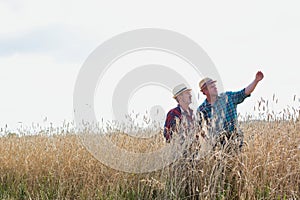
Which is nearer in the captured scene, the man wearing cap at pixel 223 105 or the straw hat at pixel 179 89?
the man wearing cap at pixel 223 105

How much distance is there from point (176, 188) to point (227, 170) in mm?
598

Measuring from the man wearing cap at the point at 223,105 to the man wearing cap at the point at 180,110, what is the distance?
15 cm

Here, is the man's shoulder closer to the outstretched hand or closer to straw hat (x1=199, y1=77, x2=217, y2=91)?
straw hat (x1=199, y1=77, x2=217, y2=91)

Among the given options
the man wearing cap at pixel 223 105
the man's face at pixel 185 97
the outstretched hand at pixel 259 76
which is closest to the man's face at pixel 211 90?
the man wearing cap at pixel 223 105

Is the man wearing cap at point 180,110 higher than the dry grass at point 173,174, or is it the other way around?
the man wearing cap at point 180,110

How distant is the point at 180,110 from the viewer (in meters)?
4.53

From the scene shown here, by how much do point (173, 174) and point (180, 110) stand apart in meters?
0.83

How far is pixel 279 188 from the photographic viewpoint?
152 inches

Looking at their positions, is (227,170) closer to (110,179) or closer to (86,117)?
(110,179)

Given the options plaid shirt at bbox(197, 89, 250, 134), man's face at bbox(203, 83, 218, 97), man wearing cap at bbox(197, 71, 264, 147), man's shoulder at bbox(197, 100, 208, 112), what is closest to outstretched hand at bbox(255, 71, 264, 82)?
man wearing cap at bbox(197, 71, 264, 147)

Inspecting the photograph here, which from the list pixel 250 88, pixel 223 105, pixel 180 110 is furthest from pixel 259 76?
pixel 180 110

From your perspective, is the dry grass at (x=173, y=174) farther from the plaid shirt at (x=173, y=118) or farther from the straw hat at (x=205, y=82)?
the straw hat at (x=205, y=82)

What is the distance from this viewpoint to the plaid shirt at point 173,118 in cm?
439

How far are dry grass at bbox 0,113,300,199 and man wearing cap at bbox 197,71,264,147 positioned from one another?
0.80 ft
